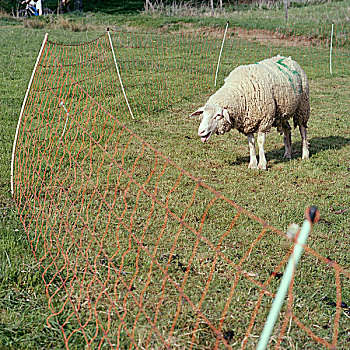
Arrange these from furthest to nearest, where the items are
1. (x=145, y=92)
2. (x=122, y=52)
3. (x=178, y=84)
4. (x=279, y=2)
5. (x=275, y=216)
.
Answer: (x=279, y=2), (x=122, y=52), (x=178, y=84), (x=145, y=92), (x=275, y=216)

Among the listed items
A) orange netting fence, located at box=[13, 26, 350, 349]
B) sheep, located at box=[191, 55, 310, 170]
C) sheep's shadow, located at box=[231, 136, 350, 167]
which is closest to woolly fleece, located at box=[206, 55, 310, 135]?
sheep, located at box=[191, 55, 310, 170]

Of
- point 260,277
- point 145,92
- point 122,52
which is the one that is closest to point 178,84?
point 145,92

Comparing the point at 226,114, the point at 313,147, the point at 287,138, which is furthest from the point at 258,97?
the point at 313,147

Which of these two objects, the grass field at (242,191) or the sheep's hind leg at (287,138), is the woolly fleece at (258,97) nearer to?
the sheep's hind leg at (287,138)

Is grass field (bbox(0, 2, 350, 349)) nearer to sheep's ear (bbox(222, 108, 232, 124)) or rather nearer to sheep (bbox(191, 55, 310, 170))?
sheep (bbox(191, 55, 310, 170))

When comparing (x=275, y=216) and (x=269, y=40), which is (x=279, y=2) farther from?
(x=275, y=216)

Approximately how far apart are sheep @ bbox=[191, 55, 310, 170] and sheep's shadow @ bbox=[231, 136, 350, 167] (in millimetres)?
542

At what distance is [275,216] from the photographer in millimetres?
5371

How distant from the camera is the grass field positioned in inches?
142

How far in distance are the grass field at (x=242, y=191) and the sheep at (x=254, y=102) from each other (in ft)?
2.24

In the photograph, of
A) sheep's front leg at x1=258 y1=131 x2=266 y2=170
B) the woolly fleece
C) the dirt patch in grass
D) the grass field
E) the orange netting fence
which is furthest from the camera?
the dirt patch in grass

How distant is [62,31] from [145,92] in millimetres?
10795

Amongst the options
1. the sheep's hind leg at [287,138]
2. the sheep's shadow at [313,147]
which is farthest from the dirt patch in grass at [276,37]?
the sheep's hind leg at [287,138]

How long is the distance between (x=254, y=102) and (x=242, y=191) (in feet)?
4.29
